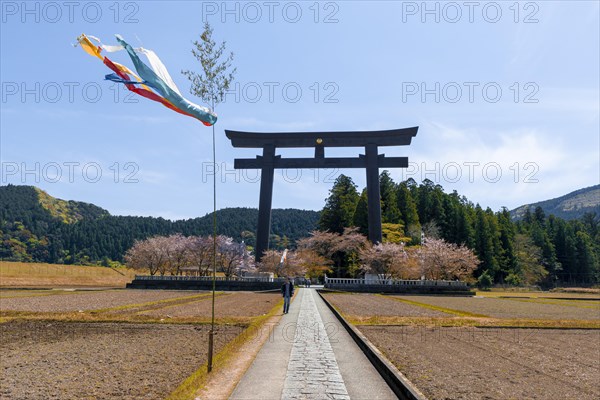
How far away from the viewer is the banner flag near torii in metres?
6.20

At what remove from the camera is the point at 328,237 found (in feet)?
227

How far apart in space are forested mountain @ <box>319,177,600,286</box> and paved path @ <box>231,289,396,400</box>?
5980 cm

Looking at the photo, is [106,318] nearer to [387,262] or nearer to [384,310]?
[384,310]

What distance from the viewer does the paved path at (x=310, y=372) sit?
7.38m

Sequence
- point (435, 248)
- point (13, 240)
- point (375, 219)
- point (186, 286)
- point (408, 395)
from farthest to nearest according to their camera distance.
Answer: point (13, 240) → point (435, 248) → point (375, 219) → point (186, 286) → point (408, 395)

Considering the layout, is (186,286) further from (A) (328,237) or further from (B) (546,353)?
(B) (546,353)

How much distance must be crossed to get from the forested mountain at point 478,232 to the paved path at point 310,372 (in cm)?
5980

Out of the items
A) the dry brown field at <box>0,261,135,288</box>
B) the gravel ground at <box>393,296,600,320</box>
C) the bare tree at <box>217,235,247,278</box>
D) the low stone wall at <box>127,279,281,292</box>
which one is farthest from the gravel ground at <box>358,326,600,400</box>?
the dry brown field at <box>0,261,135,288</box>

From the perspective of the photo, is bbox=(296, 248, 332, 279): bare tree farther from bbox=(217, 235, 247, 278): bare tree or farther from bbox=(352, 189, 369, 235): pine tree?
bbox=(352, 189, 369, 235): pine tree

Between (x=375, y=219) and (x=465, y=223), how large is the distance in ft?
145

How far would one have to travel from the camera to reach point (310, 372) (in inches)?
350

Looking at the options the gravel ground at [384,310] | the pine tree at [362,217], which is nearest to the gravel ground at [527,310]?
the gravel ground at [384,310]

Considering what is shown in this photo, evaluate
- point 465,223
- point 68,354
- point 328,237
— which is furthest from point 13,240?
point 68,354

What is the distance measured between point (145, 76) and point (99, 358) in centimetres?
689
